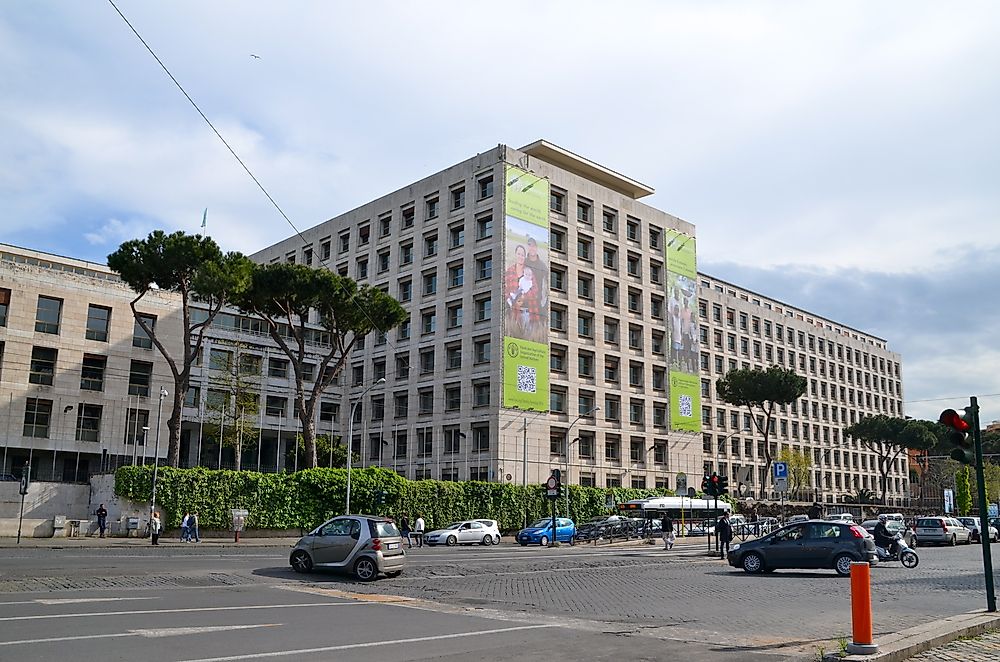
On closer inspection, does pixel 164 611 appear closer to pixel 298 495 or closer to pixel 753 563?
pixel 753 563

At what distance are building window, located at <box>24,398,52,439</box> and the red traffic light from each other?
49693 mm

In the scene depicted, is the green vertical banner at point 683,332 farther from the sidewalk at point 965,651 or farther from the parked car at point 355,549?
the sidewalk at point 965,651

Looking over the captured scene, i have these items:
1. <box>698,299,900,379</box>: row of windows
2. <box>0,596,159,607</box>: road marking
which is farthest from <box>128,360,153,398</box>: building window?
<box>698,299,900,379</box>: row of windows

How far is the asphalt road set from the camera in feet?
31.4

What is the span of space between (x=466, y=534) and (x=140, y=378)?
23.7m

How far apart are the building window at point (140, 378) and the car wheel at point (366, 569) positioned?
129ft

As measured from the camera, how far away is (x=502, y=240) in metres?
61.6

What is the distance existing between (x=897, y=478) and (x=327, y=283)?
95.6 metres

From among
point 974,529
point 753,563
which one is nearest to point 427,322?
point 974,529

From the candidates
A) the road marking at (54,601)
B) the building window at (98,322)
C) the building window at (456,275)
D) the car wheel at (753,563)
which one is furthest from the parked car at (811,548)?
the building window at (456,275)

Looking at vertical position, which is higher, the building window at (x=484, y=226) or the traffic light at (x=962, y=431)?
the building window at (x=484, y=226)

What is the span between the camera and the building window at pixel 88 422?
2012 inches

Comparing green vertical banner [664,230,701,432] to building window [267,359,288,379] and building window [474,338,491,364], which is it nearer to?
building window [474,338,491,364]

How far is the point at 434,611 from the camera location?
13633mm
